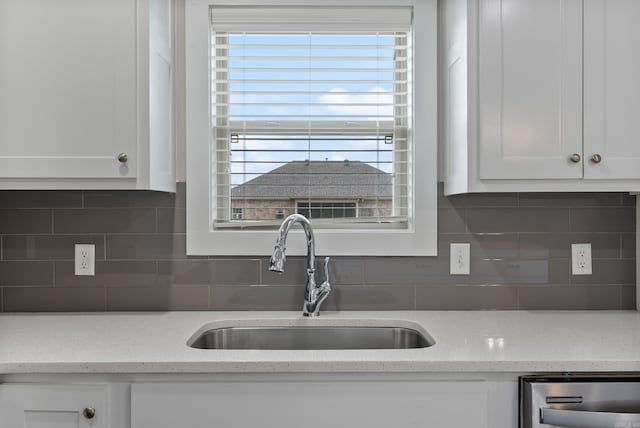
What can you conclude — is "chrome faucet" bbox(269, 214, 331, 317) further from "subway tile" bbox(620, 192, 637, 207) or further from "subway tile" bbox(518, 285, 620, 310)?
"subway tile" bbox(620, 192, 637, 207)

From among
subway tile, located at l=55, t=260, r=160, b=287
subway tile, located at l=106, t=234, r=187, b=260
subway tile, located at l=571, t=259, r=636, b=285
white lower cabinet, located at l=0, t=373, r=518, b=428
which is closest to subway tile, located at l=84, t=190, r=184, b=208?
subway tile, located at l=106, t=234, r=187, b=260

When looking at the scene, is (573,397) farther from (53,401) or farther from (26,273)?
(26,273)

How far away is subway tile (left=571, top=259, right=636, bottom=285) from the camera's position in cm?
198

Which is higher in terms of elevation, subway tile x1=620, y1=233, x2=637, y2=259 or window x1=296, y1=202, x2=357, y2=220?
window x1=296, y1=202, x2=357, y2=220

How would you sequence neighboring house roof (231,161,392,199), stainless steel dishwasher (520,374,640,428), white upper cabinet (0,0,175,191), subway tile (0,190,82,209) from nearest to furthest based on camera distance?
stainless steel dishwasher (520,374,640,428), white upper cabinet (0,0,175,191), subway tile (0,190,82,209), neighboring house roof (231,161,392,199)

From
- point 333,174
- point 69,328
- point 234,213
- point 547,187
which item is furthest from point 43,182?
point 547,187

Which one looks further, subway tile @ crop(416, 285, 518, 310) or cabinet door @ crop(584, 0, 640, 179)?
subway tile @ crop(416, 285, 518, 310)

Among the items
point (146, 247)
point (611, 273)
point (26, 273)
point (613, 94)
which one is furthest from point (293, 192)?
Answer: point (611, 273)

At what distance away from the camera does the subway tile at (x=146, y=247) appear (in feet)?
6.43

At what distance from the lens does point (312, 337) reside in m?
1.83

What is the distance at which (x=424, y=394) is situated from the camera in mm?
1335

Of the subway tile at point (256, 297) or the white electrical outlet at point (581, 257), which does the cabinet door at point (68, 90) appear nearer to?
the subway tile at point (256, 297)

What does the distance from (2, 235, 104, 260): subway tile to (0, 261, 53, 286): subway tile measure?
0.02 metres

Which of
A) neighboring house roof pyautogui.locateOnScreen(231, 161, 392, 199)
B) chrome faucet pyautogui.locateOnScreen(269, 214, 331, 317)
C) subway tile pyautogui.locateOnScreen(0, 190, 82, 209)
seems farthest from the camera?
neighboring house roof pyautogui.locateOnScreen(231, 161, 392, 199)
